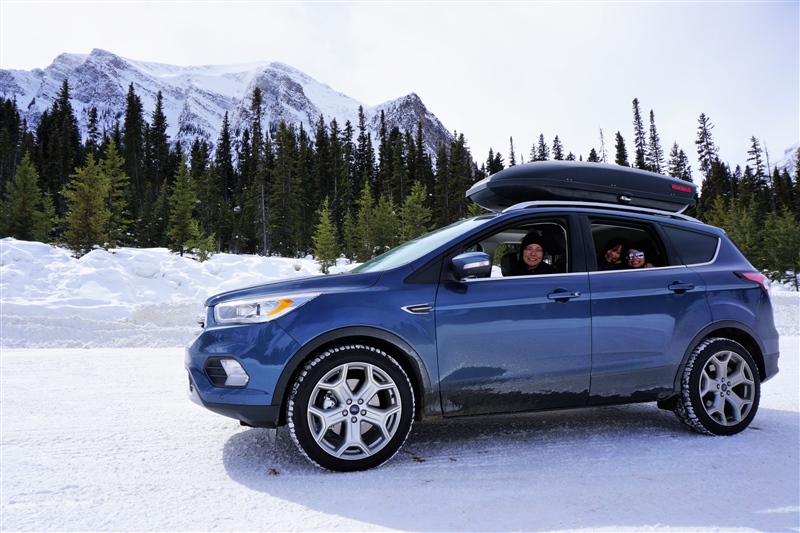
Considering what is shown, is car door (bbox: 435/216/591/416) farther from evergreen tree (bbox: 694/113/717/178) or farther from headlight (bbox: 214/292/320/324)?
evergreen tree (bbox: 694/113/717/178)

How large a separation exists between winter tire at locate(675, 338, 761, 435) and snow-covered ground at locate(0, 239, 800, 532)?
11 centimetres

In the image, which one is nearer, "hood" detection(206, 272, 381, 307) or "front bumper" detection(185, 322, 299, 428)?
"front bumper" detection(185, 322, 299, 428)

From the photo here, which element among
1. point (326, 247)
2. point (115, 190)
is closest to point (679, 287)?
point (326, 247)

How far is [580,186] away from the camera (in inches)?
159

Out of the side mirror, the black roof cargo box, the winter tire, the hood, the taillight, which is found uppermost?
the black roof cargo box

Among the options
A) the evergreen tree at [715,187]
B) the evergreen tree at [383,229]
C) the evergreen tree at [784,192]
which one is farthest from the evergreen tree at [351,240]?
the evergreen tree at [784,192]

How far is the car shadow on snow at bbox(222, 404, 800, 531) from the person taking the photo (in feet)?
8.18

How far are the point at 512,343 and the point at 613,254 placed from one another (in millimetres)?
1411

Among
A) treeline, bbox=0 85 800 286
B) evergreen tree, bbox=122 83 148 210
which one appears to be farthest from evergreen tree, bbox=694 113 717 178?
evergreen tree, bbox=122 83 148 210

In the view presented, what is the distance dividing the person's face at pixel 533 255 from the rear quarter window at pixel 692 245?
1.17m

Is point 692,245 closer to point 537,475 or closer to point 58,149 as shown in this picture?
point 537,475

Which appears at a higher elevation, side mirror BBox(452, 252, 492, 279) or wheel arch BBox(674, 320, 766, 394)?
side mirror BBox(452, 252, 492, 279)

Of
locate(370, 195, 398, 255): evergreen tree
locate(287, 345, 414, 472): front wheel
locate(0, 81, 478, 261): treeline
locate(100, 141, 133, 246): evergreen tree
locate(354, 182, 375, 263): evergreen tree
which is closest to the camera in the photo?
locate(287, 345, 414, 472): front wheel

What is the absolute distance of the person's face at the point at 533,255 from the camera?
382cm
